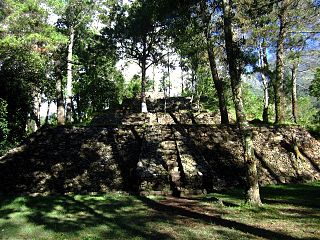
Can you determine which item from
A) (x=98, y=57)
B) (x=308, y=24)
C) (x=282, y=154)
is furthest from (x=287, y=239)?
(x=98, y=57)

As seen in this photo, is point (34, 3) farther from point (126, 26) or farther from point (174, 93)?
point (174, 93)

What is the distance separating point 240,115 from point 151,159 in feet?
17.5

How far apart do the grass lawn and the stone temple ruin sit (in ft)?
4.13

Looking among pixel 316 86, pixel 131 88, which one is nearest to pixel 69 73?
pixel 316 86

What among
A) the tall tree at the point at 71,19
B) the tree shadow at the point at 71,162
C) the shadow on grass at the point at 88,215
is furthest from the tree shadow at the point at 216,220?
the tall tree at the point at 71,19

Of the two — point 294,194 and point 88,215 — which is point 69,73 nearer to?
point 88,215

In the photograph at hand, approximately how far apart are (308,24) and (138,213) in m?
13.3

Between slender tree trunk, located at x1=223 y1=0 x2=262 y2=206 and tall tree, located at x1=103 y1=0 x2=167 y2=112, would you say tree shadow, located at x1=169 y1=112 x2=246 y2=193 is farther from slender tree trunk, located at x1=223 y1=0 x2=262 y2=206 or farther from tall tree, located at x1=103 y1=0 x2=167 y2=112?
tall tree, located at x1=103 y1=0 x2=167 y2=112

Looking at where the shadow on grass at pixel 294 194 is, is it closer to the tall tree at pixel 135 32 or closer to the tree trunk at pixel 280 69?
the tree trunk at pixel 280 69

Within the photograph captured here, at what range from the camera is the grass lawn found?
26.8 ft

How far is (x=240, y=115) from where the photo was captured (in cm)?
1127

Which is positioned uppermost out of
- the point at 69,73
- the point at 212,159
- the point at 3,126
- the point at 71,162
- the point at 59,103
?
the point at 69,73

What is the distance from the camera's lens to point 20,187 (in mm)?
13977

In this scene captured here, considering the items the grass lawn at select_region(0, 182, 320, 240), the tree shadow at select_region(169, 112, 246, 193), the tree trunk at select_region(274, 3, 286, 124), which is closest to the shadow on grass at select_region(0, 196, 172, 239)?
the grass lawn at select_region(0, 182, 320, 240)
